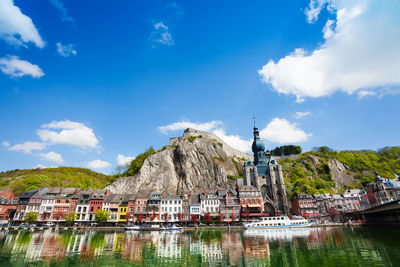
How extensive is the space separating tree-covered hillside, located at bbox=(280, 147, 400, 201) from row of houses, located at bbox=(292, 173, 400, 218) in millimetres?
4423

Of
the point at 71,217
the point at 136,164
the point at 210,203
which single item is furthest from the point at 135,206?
the point at 136,164

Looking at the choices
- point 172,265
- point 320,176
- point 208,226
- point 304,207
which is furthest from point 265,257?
point 320,176

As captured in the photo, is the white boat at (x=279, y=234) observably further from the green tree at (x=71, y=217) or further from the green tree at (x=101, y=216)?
the green tree at (x=71, y=217)

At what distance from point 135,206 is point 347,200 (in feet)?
230

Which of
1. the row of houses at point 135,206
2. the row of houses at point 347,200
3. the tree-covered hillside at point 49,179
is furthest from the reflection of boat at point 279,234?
the tree-covered hillside at point 49,179

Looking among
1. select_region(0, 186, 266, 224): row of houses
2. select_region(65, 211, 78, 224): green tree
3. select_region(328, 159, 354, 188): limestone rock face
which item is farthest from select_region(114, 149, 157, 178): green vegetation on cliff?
select_region(328, 159, 354, 188): limestone rock face

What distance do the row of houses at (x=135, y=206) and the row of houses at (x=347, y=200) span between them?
1753 centimetres

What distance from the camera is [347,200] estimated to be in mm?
71000

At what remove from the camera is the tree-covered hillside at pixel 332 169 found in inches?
→ 3236

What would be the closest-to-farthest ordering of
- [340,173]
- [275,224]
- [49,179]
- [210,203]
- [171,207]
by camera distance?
1. [275,224]
2. [171,207]
3. [210,203]
4. [49,179]
5. [340,173]

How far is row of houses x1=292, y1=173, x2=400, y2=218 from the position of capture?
202 ft

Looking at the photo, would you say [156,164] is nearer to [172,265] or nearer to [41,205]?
[41,205]

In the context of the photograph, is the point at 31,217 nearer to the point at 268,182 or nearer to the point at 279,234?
the point at 279,234

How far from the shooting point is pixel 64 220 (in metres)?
57.7
